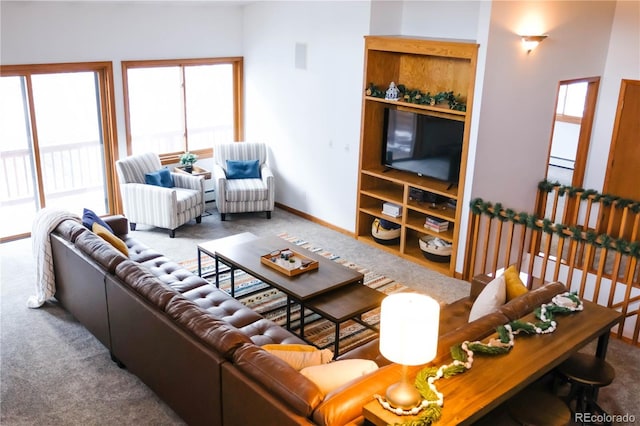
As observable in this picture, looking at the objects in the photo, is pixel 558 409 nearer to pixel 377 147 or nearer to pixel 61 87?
pixel 377 147

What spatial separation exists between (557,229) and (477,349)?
253 centimetres

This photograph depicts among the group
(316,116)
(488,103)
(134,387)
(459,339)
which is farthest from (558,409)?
(316,116)

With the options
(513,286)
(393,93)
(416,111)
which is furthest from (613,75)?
(513,286)

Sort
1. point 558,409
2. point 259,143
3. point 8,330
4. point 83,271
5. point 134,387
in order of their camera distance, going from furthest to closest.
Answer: point 259,143
point 8,330
point 83,271
point 134,387
point 558,409

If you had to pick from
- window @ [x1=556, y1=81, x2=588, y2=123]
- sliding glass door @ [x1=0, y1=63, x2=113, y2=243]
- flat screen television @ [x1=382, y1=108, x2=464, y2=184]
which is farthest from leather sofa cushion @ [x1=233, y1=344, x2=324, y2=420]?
window @ [x1=556, y1=81, x2=588, y2=123]

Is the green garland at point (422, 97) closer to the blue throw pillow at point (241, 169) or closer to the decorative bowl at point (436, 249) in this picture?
the decorative bowl at point (436, 249)

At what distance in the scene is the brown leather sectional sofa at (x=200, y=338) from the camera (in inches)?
113

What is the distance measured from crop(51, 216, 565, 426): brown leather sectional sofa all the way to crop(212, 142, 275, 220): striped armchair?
7.29ft

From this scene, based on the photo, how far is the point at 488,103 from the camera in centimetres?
571

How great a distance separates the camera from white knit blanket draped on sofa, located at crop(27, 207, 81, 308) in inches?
193

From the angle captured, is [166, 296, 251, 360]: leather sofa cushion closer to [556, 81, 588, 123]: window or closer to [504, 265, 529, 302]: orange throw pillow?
[504, 265, 529, 302]: orange throw pillow

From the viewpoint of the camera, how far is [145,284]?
3877mm

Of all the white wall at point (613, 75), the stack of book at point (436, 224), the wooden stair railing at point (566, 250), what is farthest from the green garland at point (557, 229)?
the white wall at point (613, 75)

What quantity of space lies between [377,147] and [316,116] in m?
0.90
